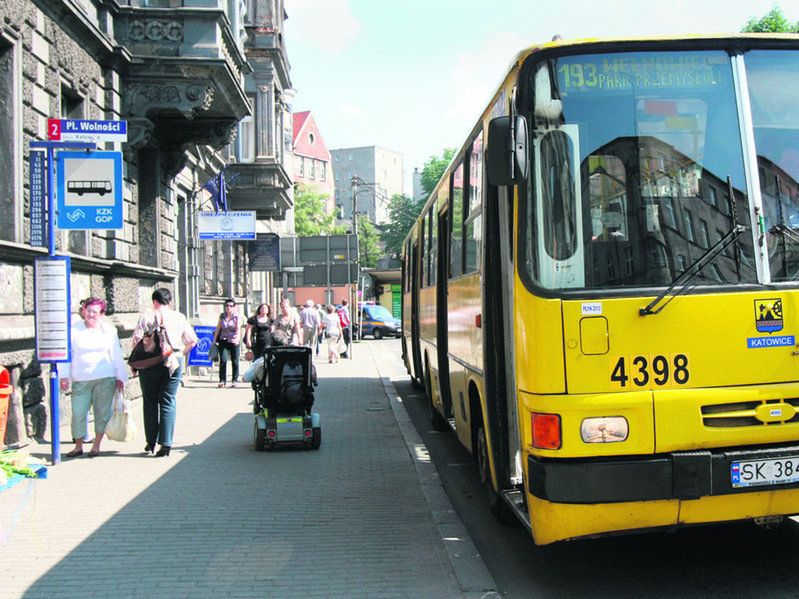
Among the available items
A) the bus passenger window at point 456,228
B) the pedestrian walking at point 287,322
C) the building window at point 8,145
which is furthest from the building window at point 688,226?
the pedestrian walking at point 287,322

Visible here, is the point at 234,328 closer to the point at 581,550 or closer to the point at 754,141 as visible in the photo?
the point at 581,550

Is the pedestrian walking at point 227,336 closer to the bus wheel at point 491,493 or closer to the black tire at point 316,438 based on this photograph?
the black tire at point 316,438

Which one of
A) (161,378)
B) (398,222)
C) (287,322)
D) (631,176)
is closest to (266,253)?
(287,322)

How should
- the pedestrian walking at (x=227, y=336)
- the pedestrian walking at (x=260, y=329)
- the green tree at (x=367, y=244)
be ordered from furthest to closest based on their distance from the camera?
1. the green tree at (x=367, y=244)
2. the pedestrian walking at (x=227, y=336)
3. the pedestrian walking at (x=260, y=329)

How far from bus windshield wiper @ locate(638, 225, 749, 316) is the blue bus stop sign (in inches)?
236

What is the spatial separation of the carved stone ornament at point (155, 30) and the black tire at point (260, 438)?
8122 mm

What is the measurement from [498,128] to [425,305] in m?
6.59

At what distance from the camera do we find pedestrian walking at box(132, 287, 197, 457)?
9.39 m

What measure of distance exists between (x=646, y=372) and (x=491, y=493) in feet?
8.50

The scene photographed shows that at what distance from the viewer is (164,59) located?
14.8m

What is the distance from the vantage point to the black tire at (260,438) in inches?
386

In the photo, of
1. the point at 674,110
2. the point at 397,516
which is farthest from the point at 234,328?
the point at 674,110

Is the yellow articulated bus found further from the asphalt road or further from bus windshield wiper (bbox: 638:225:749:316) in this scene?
the asphalt road

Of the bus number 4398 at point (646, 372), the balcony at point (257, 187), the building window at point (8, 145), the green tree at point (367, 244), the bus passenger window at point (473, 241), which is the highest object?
the green tree at point (367, 244)
